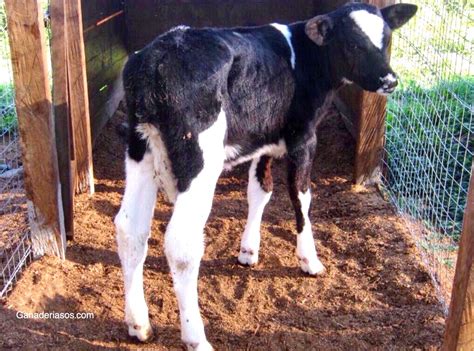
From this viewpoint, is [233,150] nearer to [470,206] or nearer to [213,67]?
[213,67]

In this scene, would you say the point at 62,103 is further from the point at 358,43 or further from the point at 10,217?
the point at 358,43

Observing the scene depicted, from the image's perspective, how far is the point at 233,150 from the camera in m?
4.04

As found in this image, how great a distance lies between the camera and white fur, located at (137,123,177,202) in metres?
3.54

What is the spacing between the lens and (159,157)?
3.60m

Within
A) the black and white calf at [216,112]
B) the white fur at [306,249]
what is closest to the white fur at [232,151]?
the black and white calf at [216,112]

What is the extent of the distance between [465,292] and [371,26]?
232 centimetres

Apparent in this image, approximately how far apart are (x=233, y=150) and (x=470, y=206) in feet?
5.78

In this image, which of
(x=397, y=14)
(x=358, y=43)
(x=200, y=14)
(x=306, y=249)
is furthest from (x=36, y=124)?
(x=200, y=14)

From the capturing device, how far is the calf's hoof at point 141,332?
Answer: 3.79 metres

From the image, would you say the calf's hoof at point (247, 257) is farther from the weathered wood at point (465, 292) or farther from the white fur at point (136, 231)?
the weathered wood at point (465, 292)

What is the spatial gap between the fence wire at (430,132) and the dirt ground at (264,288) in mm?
169

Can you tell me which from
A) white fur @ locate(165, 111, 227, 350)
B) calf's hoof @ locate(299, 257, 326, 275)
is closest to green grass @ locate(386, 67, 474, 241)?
calf's hoof @ locate(299, 257, 326, 275)

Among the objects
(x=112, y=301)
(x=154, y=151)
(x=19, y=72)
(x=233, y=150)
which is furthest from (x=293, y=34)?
(x=112, y=301)

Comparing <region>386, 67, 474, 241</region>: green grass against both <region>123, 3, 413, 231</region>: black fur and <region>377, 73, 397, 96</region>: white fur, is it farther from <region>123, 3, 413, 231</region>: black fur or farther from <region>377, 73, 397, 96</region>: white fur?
<region>123, 3, 413, 231</region>: black fur
